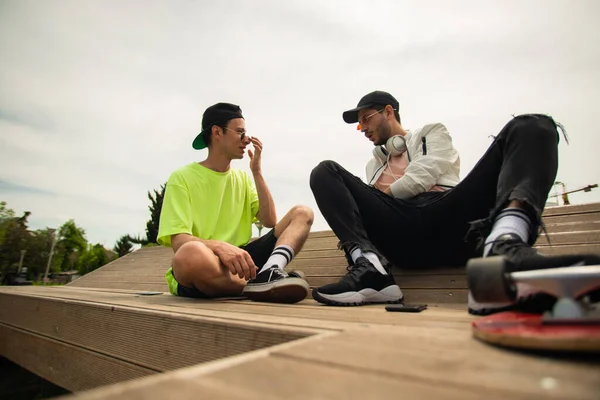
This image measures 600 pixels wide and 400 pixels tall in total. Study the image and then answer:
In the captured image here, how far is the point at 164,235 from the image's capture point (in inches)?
83.2

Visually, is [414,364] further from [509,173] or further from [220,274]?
[220,274]

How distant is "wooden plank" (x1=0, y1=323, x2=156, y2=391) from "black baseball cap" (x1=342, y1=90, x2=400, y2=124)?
7.17 feet

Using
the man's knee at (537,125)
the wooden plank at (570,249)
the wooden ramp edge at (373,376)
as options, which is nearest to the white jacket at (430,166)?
the wooden plank at (570,249)

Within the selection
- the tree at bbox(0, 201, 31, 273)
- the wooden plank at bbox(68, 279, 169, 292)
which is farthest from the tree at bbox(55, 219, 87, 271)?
the wooden plank at bbox(68, 279, 169, 292)

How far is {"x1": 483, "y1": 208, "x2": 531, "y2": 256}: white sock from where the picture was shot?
3.71ft

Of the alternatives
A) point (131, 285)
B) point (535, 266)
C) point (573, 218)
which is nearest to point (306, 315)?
point (535, 266)

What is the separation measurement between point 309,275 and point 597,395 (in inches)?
99.0

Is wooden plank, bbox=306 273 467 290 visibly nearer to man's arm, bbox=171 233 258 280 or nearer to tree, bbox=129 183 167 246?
man's arm, bbox=171 233 258 280

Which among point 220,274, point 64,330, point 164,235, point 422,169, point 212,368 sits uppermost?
point 422,169

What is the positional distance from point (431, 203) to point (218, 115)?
1746 mm

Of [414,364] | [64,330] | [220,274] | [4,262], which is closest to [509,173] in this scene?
[414,364]

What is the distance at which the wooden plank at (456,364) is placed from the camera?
0.42 meters

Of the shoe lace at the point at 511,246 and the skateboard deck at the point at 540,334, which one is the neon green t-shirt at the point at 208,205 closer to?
the shoe lace at the point at 511,246

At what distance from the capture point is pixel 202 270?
74.4 inches
